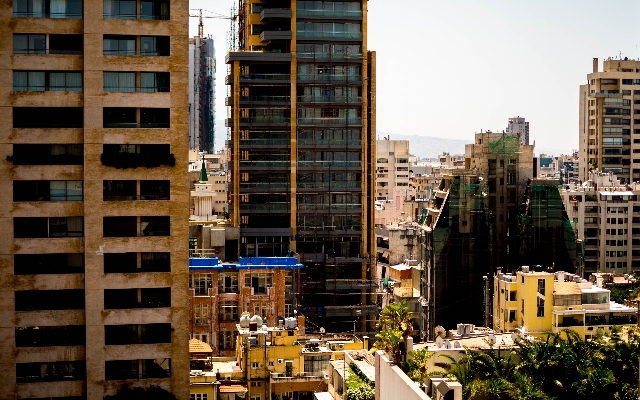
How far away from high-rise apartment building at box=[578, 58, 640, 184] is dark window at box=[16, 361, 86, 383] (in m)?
128

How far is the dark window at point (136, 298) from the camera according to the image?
50844 mm

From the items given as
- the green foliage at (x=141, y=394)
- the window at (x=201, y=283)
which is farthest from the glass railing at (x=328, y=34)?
the green foliage at (x=141, y=394)

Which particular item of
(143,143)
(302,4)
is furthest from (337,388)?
(302,4)

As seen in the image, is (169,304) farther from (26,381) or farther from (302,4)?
(302,4)

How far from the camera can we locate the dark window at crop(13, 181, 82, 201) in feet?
166

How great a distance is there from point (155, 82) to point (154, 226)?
6.66 metres

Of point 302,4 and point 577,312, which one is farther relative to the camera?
point 302,4

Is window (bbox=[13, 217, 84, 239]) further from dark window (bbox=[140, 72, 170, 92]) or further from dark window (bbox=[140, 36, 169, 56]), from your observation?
dark window (bbox=[140, 36, 169, 56])

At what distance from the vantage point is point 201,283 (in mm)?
83375

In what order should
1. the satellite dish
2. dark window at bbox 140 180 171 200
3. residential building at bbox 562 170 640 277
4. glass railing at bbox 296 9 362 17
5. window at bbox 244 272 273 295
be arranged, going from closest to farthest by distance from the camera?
dark window at bbox 140 180 171 200
the satellite dish
window at bbox 244 272 273 295
glass railing at bbox 296 9 362 17
residential building at bbox 562 170 640 277

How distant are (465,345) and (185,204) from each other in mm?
29262

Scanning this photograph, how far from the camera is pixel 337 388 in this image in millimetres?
66188

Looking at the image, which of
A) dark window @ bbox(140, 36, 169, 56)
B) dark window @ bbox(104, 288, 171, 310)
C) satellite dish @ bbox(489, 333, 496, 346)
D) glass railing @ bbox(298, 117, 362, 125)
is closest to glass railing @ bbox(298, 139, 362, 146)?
glass railing @ bbox(298, 117, 362, 125)

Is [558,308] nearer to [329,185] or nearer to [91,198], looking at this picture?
[329,185]
